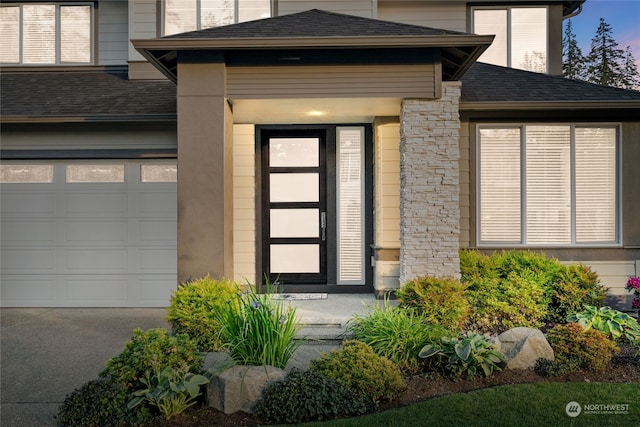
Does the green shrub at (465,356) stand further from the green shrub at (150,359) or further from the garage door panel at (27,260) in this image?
the garage door panel at (27,260)

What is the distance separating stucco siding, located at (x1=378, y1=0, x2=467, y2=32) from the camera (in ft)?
30.9

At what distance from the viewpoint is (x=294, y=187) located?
8414mm

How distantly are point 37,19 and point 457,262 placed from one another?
9.03 meters

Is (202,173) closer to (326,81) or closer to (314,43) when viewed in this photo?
(326,81)

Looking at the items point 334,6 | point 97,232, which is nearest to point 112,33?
point 97,232

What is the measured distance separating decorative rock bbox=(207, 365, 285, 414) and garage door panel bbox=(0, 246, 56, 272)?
574cm

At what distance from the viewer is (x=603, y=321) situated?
564cm

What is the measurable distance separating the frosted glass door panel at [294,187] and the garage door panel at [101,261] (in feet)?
8.93

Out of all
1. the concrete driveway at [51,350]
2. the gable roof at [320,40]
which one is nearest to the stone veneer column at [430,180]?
the gable roof at [320,40]

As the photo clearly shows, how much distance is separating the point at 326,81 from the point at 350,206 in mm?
2509

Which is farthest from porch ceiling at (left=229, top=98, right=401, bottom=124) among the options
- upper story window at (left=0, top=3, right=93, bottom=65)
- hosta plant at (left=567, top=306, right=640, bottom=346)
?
upper story window at (left=0, top=3, right=93, bottom=65)

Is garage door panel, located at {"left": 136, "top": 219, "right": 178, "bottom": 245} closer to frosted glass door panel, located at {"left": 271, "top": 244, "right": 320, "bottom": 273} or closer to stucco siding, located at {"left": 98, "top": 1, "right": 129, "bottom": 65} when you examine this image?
frosted glass door panel, located at {"left": 271, "top": 244, "right": 320, "bottom": 273}

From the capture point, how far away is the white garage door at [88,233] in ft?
28.0

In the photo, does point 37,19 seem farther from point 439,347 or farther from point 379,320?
point 439,347
